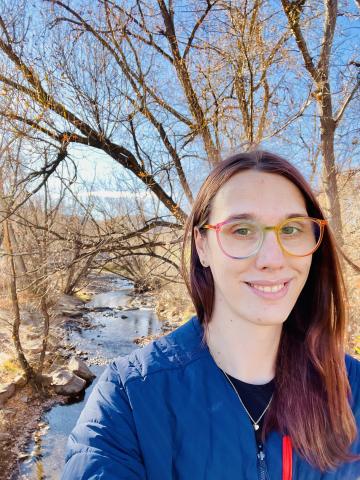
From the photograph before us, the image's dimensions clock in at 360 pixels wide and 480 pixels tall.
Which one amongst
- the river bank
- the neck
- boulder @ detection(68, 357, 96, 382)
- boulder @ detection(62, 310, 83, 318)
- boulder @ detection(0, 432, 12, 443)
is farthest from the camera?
boulder @ detection(62, 310, 83, 318)

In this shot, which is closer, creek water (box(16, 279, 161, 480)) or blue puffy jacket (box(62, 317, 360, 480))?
blue puffy jacket (box(62, 317, 360, 480))

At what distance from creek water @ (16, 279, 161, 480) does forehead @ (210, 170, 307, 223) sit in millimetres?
6349

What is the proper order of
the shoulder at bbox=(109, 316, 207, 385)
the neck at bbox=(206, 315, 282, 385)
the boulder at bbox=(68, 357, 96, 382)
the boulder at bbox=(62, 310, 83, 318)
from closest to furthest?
1. the shoulder at bbox=(109, 316, 207, 385)
2. the neck at bbox=(206, 315, 282, 385)
3. the boulder at bbox=(68, 357, 96, 382)
4. the boulder at bbox=(62, 310, 83, 318)

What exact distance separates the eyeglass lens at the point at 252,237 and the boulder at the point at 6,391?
8.52 meters

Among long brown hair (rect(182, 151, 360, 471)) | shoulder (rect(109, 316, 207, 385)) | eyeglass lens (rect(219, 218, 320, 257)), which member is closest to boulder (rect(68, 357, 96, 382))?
long brown hair (rect(182, 151, 360, 471))

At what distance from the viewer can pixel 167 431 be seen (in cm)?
97

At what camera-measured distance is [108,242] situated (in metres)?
6.20

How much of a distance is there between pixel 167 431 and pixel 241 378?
11.7 inches

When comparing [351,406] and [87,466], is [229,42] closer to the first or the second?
[351,406]

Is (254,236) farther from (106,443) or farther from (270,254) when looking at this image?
(106,443)

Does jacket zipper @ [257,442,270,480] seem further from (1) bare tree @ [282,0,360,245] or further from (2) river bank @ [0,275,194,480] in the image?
(2) river bank @ [0,275,194,480]

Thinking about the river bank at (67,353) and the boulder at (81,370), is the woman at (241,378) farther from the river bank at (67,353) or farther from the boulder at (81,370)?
the boulder at (81,370)

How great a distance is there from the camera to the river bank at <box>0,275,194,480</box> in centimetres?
650

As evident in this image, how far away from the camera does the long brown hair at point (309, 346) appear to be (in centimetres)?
107
